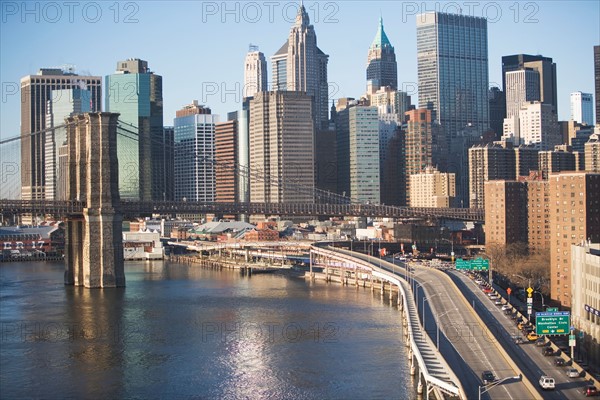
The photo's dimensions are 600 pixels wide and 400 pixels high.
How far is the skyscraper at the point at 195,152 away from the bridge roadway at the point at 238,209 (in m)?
58.7

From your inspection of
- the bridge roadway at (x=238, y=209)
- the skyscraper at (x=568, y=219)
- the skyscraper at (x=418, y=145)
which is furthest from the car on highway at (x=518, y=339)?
the skyscraper at (x=418, y=145)

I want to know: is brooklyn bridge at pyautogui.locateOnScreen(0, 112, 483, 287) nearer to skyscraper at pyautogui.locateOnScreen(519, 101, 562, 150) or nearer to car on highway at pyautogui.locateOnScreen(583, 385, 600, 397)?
car on highway at pyautogui.locateOnScreen(583, 385, 600, 397)

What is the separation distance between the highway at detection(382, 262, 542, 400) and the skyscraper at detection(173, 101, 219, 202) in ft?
372

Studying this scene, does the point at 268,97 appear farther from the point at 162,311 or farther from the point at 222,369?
the point at 222,369

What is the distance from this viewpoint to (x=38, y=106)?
191 meters

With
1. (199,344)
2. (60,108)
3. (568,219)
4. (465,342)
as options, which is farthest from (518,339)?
(60,108)

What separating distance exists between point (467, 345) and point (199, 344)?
1335 cm

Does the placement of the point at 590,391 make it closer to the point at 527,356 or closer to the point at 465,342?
the point at 527,356

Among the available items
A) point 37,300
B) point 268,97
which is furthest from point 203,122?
point 37,300

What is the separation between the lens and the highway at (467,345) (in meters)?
30.5

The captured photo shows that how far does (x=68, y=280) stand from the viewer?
72.1m

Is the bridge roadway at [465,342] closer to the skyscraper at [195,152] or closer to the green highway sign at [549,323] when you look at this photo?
the green highway sign at [549,323]

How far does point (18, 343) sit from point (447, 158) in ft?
471

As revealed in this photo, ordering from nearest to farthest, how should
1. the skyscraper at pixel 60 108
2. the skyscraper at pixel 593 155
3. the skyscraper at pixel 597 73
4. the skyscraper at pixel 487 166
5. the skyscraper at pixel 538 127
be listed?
the skyscraper at pixel 593 155, the skyscraper at pixel 487 166, the skyscraper at pixel 597 73, the skyscraper at pixel 60 108, the skyscraper at pixel 538 127
